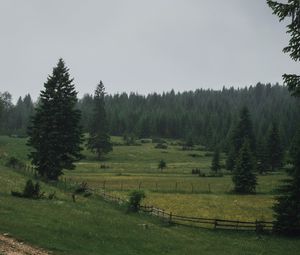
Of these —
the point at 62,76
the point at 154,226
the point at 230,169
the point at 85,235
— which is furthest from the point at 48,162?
the point at 230,169

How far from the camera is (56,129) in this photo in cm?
5594

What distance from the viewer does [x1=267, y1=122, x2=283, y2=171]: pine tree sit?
96.1m

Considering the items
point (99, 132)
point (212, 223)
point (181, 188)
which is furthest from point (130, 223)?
point (99, 132)

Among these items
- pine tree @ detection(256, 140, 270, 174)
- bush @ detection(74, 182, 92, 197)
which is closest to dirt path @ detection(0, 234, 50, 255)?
bush @ detection(74, 182, 92, 197)

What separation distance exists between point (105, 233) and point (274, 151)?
73.8 metres

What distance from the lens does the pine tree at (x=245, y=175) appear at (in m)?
64.1

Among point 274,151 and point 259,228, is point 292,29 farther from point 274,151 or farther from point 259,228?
point 274,151

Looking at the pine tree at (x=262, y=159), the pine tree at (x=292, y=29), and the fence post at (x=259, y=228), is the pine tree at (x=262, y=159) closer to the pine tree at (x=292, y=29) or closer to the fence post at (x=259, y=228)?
the fence post at (x=259, y=228)

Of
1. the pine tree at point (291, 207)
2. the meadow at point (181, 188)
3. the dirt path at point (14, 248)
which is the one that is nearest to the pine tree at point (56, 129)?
the meadow at point (181, 188)

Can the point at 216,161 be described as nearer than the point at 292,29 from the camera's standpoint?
No

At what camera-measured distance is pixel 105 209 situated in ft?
133

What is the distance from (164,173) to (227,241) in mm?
52610

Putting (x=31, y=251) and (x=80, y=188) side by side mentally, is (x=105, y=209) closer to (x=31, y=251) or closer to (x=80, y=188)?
(x=80, y=188)

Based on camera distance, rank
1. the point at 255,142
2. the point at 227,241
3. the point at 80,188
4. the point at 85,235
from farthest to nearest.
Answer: the point at 255,142
the point at 80,188
the point at 227,241
the point at 85,235
